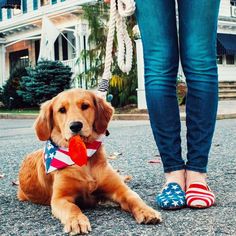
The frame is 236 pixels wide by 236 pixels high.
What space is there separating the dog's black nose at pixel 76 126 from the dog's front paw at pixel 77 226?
1.56ft

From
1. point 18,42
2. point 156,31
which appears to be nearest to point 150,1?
point 156,31

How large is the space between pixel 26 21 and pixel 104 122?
22.0m

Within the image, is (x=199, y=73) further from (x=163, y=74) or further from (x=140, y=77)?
(x=140, y=77)

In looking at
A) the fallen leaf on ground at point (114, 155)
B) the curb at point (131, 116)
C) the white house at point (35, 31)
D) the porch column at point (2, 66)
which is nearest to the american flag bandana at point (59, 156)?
the fallen leaf on ground at point (114, 155)

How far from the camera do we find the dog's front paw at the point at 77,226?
7.45ft

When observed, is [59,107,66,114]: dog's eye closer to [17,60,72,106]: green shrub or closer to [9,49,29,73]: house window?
[17,60,72,106]: green shrub

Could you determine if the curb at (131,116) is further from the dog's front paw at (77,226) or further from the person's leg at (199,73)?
the dog's front paw at (77,226)

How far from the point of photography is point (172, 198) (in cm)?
267

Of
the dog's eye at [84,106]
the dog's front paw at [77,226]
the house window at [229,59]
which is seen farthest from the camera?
the house window at [229,59]

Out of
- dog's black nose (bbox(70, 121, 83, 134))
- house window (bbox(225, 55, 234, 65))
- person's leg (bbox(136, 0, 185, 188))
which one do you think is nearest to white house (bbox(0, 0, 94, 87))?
house window (bbox(225, 55, 234, 65))

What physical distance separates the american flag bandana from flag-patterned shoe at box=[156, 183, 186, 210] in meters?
0.42

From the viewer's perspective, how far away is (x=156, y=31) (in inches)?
111

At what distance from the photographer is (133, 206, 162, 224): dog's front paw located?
2.37 metres

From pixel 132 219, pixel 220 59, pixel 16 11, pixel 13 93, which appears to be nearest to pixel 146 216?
pixel 132 219
